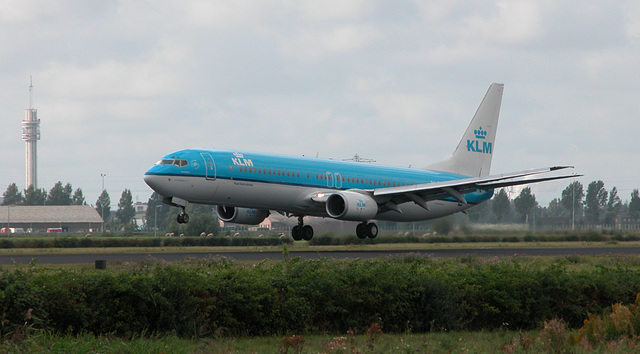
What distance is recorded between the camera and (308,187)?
39.1m

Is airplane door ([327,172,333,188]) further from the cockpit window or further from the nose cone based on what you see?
the nose cone

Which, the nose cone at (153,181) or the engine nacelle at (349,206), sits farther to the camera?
the engine nacelle at (349,206)

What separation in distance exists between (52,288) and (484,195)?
124ft

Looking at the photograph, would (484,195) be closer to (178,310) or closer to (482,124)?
(482,124)

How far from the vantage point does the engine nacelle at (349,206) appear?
3822cm

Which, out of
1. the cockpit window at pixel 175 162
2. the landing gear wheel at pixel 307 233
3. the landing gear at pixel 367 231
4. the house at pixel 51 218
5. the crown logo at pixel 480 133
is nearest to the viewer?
the cockpit window at pixel 175 162

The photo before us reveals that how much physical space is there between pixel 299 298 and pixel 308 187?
24054mm

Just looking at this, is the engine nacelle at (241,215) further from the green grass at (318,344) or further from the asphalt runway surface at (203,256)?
the green grass at (318,344)

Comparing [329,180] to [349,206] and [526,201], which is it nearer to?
[349,206]

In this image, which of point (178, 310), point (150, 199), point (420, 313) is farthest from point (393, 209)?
point (150, 199)

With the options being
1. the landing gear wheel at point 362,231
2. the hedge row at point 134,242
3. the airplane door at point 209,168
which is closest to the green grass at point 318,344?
the airplane door at point 209,168

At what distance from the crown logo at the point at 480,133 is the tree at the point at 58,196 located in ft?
376

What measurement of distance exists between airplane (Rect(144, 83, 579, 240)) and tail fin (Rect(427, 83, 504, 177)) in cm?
121

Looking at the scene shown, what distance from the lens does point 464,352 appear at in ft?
41.7
